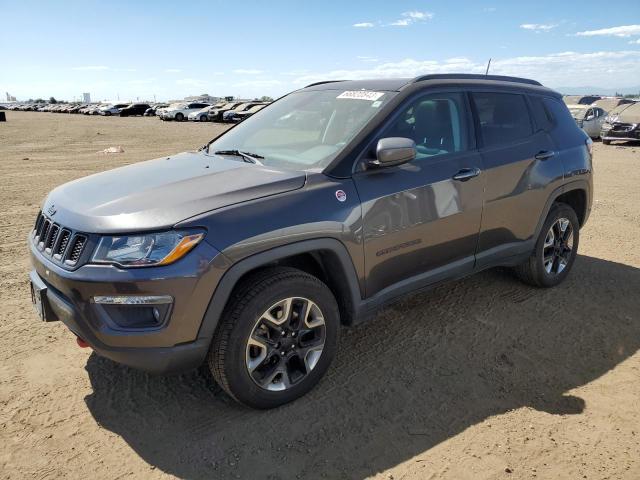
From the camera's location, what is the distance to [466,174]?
12.1ft

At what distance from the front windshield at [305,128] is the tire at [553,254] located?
2.07 m

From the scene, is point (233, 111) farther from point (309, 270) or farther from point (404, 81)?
point (309, 270)

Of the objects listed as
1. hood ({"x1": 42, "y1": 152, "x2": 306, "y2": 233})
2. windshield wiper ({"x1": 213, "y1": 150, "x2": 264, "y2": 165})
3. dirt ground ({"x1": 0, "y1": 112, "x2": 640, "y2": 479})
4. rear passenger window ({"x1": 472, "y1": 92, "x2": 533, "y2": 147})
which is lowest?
dirt ground ({"x1": 0, "y1": 112, "x2": 640, "y2": 479})

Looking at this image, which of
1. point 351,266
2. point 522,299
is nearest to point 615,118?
point 522,299

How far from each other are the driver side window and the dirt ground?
1.37 meters

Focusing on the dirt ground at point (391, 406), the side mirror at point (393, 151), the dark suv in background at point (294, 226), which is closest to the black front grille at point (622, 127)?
the dirt ground at point (391, 406)

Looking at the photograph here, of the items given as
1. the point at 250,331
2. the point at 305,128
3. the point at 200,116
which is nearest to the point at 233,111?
the point at 200,116

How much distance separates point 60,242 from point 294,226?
125cm

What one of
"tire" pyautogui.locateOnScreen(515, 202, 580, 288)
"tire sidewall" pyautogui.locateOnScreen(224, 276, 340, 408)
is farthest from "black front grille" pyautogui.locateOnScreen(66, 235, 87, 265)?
"tire" pyautogui.locateOnScreen(515, 202, 580, 288)

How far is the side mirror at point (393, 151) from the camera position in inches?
123

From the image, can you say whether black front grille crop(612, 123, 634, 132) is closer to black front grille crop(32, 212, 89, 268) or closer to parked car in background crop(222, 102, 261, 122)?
black front grille crop(32, 212, 89, 268)

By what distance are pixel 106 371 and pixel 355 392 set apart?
1.62 meters

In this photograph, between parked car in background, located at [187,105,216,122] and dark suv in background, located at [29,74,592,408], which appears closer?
dark suv in background, located at [29,74,592,408]

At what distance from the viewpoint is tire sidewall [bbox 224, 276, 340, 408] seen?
274cm
